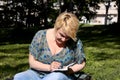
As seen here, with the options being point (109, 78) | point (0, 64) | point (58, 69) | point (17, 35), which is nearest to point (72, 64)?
point (58, 69)

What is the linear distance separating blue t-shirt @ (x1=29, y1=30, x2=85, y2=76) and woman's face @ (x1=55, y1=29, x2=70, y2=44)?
130 millimetres

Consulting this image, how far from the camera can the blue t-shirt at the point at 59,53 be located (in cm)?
553

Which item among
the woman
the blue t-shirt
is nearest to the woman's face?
the woman

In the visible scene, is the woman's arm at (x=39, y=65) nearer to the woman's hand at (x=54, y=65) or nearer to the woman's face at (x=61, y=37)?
the woman's hand at (x=54, y=65)

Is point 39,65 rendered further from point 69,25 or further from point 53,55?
point 69,25

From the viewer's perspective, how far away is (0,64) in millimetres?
11094

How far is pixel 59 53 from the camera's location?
18.2 ft

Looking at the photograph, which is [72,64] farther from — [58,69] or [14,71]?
[14,71]

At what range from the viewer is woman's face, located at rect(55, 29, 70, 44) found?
530 centimetres

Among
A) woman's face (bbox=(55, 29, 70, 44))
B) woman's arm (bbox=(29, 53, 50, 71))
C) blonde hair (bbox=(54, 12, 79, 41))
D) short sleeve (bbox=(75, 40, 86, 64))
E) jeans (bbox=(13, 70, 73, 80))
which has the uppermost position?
blonde hair (bbox=(54, 12, 79, 41))

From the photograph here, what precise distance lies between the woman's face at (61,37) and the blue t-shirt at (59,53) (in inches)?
5.1

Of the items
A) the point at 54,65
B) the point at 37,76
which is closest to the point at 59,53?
the point at 54,65

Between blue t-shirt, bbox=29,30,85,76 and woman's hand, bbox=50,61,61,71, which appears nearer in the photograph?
woman's hand, bbox=50,61,61,71

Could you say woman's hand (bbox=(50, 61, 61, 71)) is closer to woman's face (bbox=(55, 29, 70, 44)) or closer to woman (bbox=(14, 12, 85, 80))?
woman (bbox=(14, 12, 85, 80))
